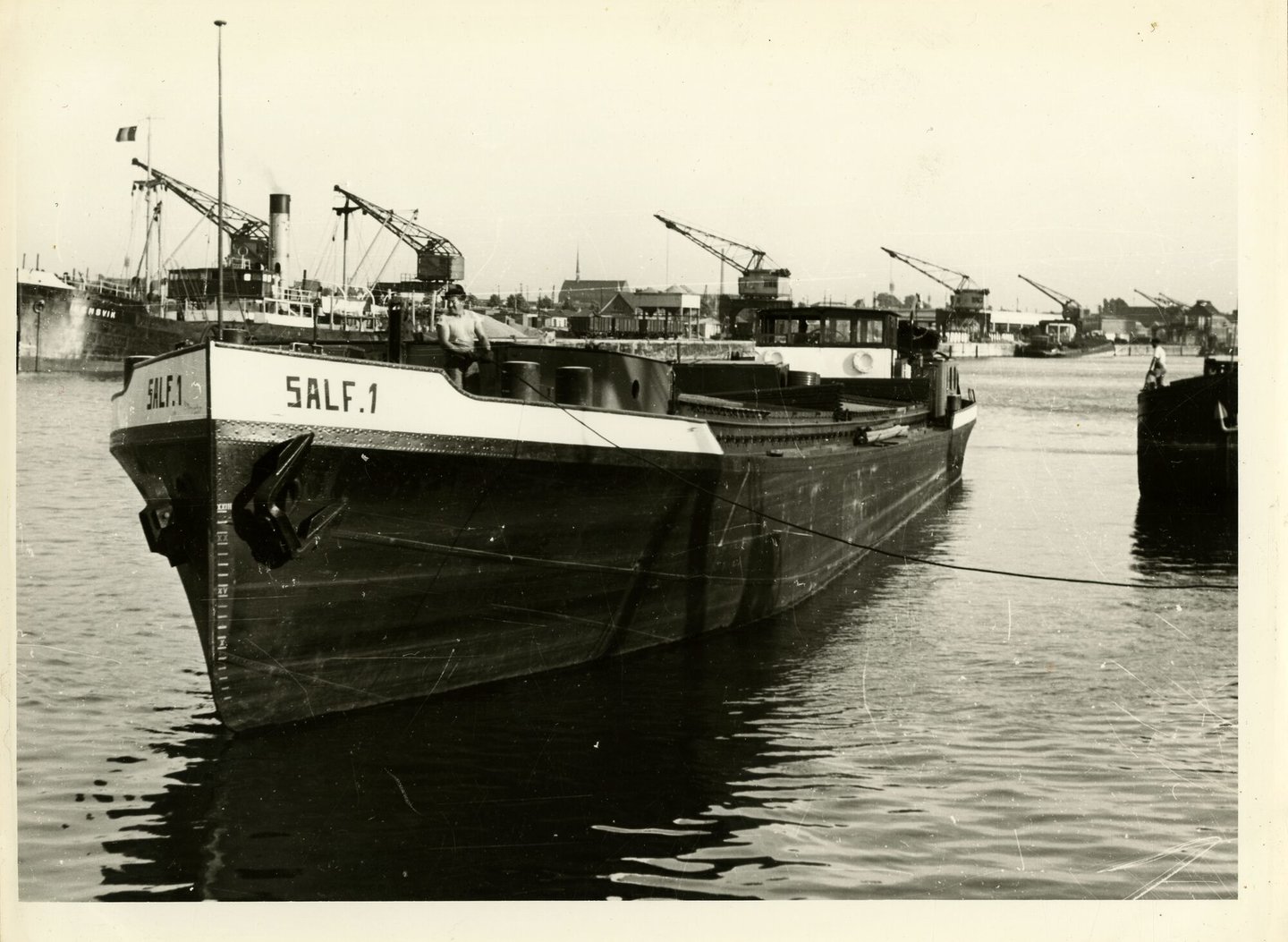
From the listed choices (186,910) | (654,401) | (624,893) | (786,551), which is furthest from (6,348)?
(786,551)

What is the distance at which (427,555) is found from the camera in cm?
881

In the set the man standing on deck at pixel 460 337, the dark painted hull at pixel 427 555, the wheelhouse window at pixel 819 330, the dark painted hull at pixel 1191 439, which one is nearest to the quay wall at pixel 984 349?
the dark painted hull at pixel 1191 439

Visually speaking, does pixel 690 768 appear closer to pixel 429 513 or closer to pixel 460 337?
pixel 429 513

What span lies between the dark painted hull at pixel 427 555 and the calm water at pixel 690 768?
16.2 inches

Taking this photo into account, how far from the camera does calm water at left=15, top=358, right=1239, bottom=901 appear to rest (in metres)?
6.72

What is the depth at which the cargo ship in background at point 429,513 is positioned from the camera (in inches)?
314

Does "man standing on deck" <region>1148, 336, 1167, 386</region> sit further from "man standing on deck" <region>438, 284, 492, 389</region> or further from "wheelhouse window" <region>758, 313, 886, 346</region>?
"man standing on deck" <region>438, 284, 492, 389</region>

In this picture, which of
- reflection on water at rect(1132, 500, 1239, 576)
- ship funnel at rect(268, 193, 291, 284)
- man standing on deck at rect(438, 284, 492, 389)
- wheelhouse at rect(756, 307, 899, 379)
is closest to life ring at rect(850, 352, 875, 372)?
wheelhouse at rect(756, 307, 899, 379)

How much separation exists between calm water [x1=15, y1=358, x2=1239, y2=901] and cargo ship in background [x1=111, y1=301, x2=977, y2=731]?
0.46 meters

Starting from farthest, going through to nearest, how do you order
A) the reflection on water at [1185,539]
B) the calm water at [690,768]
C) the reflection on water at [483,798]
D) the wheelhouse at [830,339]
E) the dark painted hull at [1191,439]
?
1. the wheelhouse at [830,339]
2. the dark painted hull at [1191,439]
3. the reflection on water at [1185,539]
4. the calm water at [690,768]
5. the reflection on water at [483,798]

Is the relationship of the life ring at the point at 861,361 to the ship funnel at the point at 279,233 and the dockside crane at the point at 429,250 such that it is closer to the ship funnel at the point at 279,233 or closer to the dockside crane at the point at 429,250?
the dockside crane at the point at 429,250

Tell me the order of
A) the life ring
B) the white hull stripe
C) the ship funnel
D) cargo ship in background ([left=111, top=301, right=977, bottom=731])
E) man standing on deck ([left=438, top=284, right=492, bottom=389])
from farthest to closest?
the ship funnel
the life ring
man standing on deck ([left=438, top=284, right=492, bottom=389])
cargo ship in background ([left=111, top=301, right=977, bottom=731])
the white hull stripe

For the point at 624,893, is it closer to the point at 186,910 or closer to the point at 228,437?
the point at 186,910

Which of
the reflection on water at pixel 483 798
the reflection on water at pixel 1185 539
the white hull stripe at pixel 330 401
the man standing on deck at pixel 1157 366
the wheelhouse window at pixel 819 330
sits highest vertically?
the wheelhouse window at pixel 819 330
